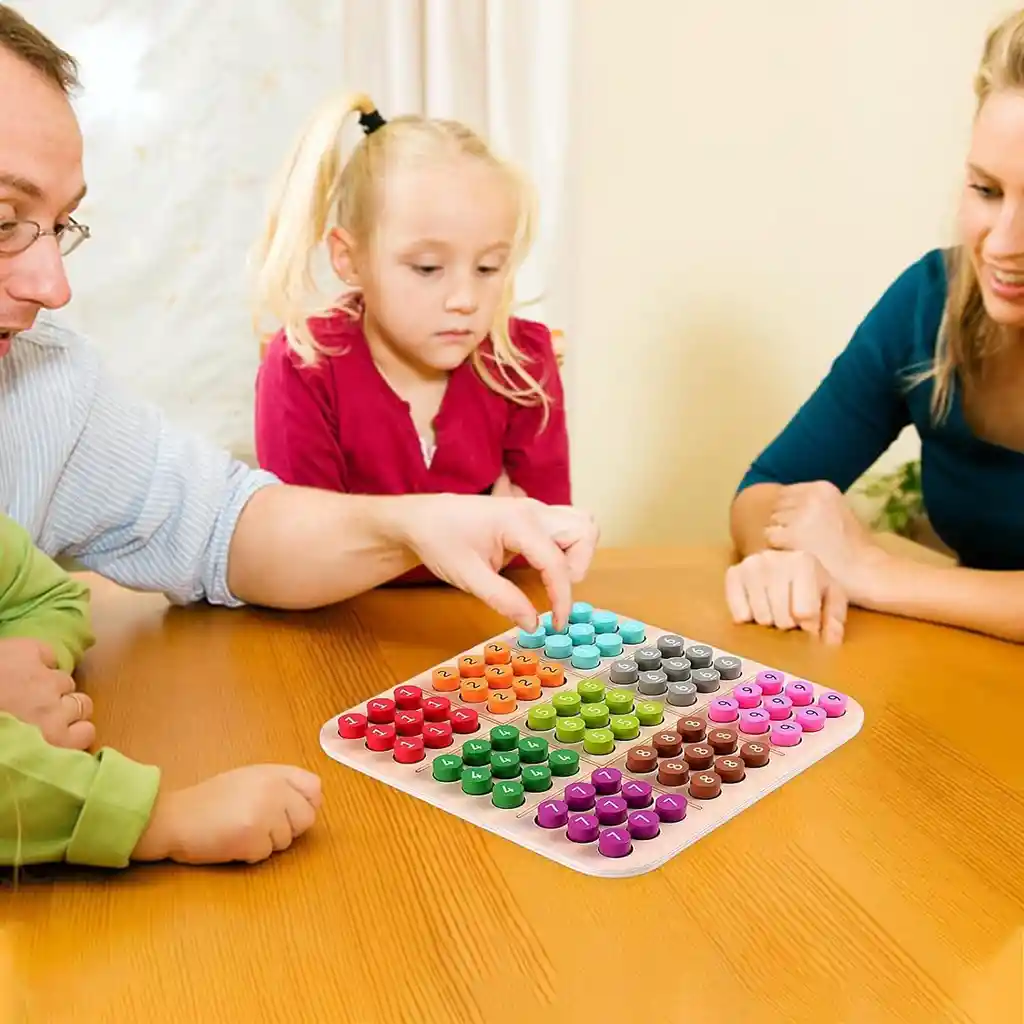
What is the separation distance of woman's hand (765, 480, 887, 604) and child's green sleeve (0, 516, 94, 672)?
0.70 metres

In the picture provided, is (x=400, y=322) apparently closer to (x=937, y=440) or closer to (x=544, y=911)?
(x=937, y=440)

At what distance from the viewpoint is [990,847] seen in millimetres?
754

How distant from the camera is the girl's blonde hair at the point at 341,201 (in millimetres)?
1368

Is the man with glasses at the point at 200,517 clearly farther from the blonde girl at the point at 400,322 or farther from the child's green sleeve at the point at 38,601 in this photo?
the blonde girl at the point at 400,322

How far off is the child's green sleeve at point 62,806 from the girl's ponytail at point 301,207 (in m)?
0.75

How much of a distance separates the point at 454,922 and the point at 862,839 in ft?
0.88

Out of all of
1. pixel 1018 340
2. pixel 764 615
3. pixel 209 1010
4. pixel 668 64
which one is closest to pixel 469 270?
pixel 764 615

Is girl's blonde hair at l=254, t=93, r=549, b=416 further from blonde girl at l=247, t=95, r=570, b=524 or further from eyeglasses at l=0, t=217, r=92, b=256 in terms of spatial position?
eyeglasses at l=0, t=217, r=92, b=256

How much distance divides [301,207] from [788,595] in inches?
28.5

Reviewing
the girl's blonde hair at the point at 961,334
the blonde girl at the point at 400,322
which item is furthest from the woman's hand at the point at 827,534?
the blonde girl at the point at 400,322

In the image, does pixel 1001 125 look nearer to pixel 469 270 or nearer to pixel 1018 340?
pixel 1018 340

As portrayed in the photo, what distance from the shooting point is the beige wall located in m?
1.93

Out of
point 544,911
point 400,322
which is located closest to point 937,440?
point 400,322

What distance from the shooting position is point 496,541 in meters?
1.07
